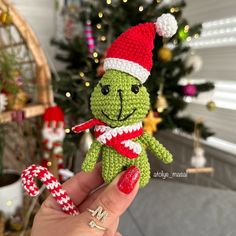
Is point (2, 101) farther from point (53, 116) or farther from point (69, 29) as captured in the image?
point (69, 29)

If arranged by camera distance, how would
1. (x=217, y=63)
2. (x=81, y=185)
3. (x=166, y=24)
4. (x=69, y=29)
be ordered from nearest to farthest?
(x=166, y=24) → (x=81, y=185) → (x=217, y=63) → (x=69, y=29)

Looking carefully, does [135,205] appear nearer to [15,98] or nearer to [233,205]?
[233,205]

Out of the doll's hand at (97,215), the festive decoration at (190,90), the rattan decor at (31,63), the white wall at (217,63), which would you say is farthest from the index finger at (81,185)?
the white wall at (217,63)

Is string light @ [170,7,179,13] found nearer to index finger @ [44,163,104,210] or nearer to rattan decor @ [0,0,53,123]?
rattan decor @ [0,0,53,123]

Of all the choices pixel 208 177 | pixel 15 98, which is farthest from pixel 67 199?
pixel 208 177

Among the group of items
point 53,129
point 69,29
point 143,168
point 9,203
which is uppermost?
point 69,29

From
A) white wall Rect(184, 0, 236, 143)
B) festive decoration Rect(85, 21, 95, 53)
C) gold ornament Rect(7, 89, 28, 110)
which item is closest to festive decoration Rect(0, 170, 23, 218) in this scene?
gold ornament Rect(7, 89, 28, 110)

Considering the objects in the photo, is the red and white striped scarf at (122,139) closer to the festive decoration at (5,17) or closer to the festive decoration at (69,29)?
the festive decoration at (5,17)

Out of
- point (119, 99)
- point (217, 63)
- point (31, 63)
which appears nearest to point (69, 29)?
point (31, 63)
